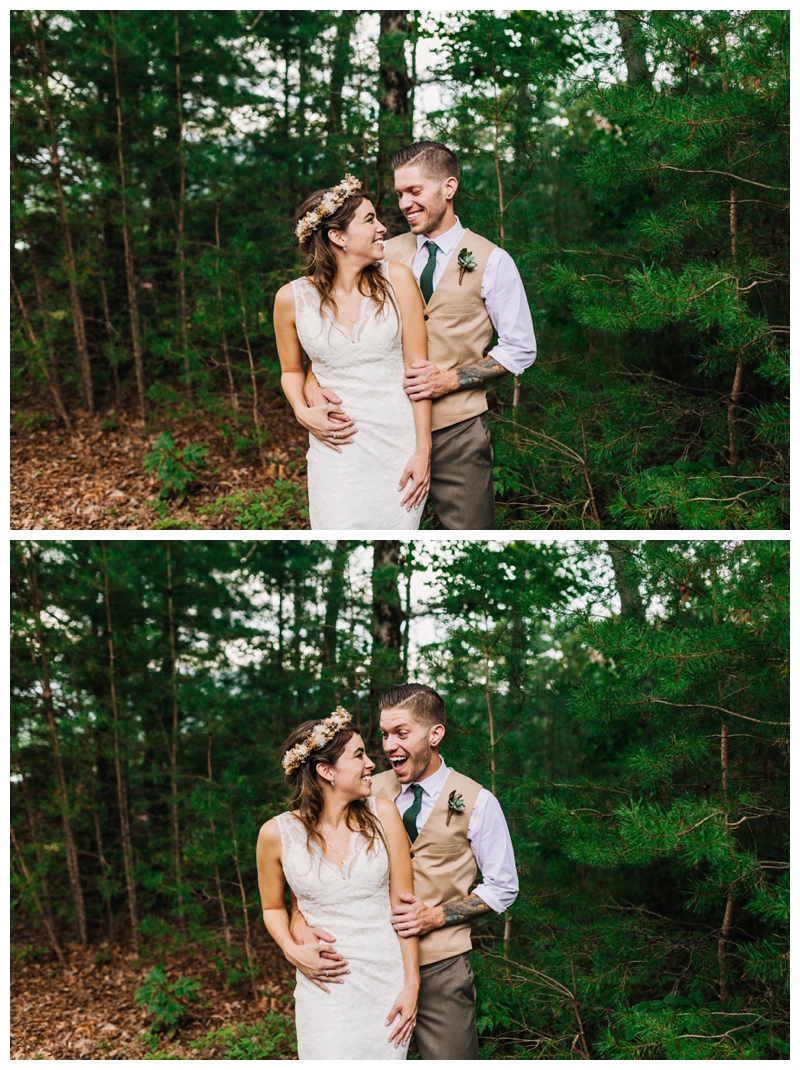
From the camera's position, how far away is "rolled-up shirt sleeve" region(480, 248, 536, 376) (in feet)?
10.4

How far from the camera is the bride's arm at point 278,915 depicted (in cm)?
315

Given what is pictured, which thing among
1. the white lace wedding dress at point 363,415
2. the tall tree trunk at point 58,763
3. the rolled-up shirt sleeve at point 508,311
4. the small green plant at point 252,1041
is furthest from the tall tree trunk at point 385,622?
the tall tree trunk at point 58,763

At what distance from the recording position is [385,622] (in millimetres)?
4578

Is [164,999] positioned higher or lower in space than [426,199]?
lower

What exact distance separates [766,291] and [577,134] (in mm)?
1355

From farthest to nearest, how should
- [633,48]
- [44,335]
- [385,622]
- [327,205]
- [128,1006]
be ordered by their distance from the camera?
[44,335]
[128,1006]
[385,622]
[633,48]
[327,205]

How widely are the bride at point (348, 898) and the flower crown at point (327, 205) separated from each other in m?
1.74

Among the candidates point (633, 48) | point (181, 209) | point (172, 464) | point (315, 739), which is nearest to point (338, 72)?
point (181, 209)

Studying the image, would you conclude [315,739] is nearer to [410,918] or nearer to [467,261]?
[410,918]

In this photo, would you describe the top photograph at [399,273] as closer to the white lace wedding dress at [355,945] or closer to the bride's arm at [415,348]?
the bride's arm at [415,348]

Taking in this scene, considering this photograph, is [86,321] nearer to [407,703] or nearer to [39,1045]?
[407,703]

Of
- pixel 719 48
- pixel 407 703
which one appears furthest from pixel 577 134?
pixel 407 703

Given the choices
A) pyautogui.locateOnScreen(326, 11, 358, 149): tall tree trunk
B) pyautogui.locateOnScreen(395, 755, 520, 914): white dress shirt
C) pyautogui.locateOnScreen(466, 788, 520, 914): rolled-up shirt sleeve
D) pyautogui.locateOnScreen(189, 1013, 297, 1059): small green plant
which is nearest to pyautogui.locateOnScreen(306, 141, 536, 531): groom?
pyautogui.locateOnScreen(395, 755, 520, 914): white dress shirt

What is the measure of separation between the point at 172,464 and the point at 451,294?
2.76 metres
